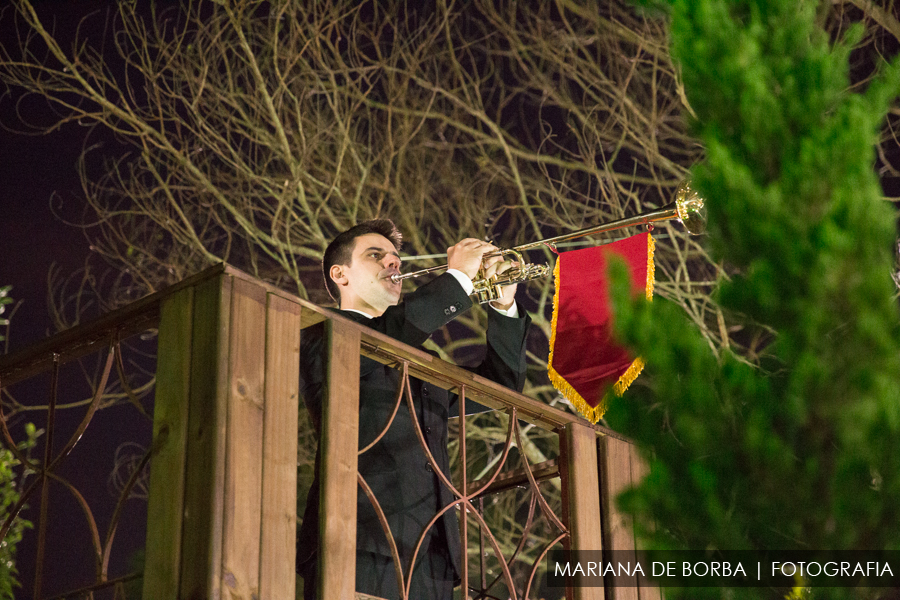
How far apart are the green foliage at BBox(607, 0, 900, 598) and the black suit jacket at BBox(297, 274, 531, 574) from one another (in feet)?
5.38

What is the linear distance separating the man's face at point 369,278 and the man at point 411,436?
110 millimetres

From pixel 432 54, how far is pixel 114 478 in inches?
177

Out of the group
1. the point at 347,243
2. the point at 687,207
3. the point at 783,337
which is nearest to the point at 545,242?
the point at 687,207

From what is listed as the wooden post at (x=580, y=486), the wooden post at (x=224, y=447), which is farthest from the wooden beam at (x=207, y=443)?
the wooden post at (x=580, y=486)

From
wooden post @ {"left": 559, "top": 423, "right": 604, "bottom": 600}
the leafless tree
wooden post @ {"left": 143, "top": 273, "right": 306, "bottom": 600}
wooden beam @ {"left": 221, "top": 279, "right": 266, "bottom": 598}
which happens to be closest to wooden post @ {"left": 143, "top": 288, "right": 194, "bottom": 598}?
wooden post @ {"left": 143, "top": 273, "right": 306, "bottom": 600}

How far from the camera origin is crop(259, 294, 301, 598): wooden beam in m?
2.38

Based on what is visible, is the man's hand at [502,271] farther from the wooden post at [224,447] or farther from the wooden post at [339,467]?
the wooden post at [224,447]

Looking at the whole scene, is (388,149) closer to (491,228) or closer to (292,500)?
(491,228)

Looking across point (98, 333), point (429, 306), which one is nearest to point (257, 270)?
point (429, 306)

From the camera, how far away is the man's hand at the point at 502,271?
395 cm

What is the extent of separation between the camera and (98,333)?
9.13 feet

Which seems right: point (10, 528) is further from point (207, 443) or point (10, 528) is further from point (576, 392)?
point (207, 443)

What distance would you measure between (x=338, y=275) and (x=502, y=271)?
655mm

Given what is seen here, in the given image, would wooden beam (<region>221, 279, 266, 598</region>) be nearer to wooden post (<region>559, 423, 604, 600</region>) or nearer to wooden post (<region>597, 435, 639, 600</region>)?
wooden post (<region>559, 423, 604, 600</region>)
